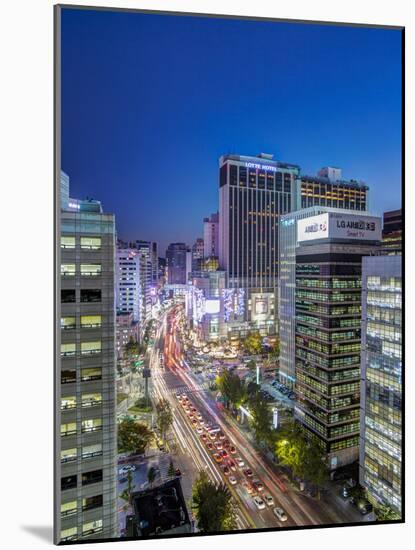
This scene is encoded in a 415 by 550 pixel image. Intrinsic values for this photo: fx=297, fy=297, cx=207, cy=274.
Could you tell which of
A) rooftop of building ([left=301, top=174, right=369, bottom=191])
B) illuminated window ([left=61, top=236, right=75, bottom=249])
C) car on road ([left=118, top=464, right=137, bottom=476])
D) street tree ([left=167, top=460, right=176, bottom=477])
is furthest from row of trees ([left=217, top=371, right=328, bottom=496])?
rooftop of building ([left=301, top=174, right=369, bottom=191])

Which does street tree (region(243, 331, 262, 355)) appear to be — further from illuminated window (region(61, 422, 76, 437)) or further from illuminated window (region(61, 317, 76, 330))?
illuminated window (region(61, 317, 76, 330))

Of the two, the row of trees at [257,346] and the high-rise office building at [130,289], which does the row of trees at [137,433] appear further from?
the row of trees at [257,346]

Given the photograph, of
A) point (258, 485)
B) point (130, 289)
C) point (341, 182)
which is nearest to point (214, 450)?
point (258, 485)

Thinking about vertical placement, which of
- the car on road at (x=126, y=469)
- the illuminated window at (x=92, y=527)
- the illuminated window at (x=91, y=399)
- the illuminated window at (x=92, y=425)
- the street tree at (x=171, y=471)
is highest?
the illuminated window at (x=91, y=399)

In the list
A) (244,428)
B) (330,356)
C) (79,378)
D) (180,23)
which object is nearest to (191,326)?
(244,428)

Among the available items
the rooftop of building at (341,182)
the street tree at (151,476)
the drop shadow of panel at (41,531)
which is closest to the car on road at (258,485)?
the street tree at (151,476)

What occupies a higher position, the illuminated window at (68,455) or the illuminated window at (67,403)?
the illuminated window at (67,403)
